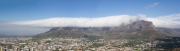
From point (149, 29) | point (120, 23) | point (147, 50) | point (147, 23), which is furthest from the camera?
point (120, 23)

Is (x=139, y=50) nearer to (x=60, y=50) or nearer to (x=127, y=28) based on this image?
(x=60, y=50)

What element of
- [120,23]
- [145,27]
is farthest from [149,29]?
[120,23]

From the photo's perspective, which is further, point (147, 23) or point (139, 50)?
point (147, 23)

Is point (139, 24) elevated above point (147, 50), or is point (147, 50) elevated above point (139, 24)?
point (139, 24)

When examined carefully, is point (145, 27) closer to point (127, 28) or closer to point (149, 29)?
point (149, 29)

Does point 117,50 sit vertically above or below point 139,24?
below

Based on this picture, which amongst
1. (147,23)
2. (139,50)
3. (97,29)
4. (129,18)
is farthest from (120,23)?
(139,50)

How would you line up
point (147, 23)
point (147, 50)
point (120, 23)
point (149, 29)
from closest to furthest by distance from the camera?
1. point (147, 50)
2. point (149, 29)
3. point (147, 23)
4. point (120, 23)

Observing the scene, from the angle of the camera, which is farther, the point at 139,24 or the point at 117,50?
the point at 139,24
